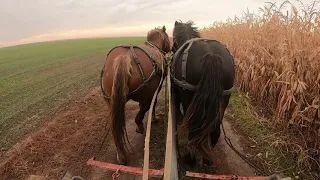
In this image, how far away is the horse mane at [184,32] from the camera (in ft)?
17.1

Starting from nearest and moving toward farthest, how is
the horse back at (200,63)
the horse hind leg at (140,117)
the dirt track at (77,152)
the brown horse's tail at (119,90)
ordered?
1. the horse back at (200,63)
2. the brown horse's tail at (119,90)
3. the dirt track at (77,152)
4. the horse hind leg at (140,117)

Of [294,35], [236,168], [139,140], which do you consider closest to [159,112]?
[139,140]

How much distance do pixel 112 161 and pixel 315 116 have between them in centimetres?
313

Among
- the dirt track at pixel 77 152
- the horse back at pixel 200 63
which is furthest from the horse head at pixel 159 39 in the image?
the horse back at pixel 200 63

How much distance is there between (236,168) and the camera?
4727mm

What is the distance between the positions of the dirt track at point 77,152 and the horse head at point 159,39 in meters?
1.59

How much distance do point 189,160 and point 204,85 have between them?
1.32 meters

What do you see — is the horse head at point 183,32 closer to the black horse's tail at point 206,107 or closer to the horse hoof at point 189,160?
the black horse's tail at point 206,107

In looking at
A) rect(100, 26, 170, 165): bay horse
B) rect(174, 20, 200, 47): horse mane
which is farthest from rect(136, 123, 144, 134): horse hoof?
rect(174, 20, 200, 47): horse mane

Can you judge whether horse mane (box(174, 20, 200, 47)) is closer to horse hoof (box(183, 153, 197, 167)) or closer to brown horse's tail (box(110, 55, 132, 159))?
brown horse's tail (box(110, 55, 132, 159))

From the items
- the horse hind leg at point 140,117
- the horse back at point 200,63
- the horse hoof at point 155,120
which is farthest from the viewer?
the horse hoof at point 155,120

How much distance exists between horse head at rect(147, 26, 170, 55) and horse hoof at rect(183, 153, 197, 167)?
7.06ft

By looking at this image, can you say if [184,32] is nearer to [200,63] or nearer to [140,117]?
[200,63]

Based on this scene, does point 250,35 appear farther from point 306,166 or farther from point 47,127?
point 47,127
